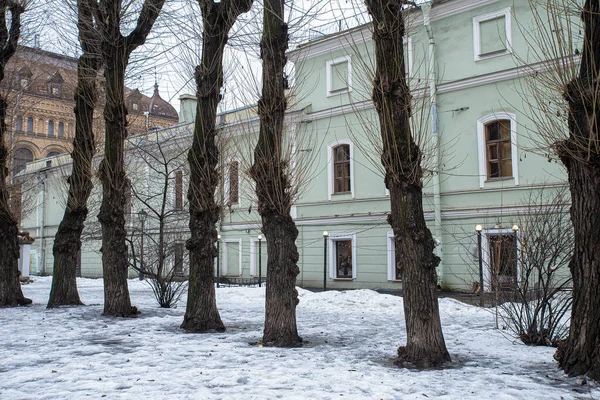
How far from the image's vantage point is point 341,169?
2284 centimetres

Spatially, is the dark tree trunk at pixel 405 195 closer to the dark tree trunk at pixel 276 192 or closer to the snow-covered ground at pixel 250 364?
the snow-covered ground at pixel 250 364

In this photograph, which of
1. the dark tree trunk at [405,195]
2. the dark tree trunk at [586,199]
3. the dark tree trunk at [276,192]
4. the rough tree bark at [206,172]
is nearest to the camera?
the dark tree trunk at [586,199]

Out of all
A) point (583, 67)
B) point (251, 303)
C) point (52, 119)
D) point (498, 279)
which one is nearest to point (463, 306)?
point (498, 279)

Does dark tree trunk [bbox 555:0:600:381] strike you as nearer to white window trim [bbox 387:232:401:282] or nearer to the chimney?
white window trim [bbox 387:232:401:282]

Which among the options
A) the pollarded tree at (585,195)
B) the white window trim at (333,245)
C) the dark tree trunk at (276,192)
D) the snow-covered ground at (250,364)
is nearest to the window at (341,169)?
the white window trim at (333,245)

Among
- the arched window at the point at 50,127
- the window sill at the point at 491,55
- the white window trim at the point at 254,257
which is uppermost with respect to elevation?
the arched window at the point at 50,127

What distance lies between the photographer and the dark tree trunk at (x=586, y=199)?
5746 mm

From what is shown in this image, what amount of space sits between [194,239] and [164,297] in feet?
16.1

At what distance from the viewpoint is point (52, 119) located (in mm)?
61875

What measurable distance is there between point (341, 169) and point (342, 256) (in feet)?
11.6

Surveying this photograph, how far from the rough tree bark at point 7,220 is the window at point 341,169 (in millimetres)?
12499

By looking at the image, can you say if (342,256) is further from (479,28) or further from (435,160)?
(479,28)

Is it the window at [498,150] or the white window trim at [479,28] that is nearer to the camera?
the white window trim at [479,28]

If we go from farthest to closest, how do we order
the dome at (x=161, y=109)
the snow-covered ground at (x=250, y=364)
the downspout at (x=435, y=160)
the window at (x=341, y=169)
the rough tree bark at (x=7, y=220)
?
the dome at (x=161, y=109), the window at (x=341, y=169), the downspout at (x=435, y=160), the rough tree bark at (x=7, y=220), the snow-covered ground at (x=250, y=364)
